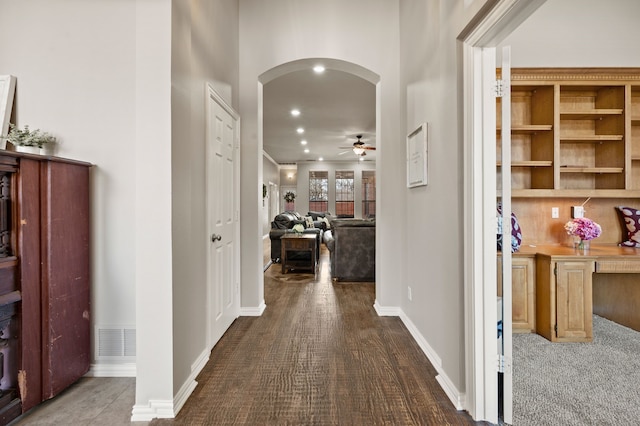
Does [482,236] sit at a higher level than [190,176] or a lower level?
lower

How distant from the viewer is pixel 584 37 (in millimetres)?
3109

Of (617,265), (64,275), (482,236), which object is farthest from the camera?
(617,265)

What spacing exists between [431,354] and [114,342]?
232cm

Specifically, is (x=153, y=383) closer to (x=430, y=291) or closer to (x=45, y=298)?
(x=45, y=298)

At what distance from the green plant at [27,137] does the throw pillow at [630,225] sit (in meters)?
5.09

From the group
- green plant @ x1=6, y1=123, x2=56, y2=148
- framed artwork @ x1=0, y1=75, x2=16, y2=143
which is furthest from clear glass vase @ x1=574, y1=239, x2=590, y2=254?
framed artwork @ x1=0, y1=75, x2=16, y2=143

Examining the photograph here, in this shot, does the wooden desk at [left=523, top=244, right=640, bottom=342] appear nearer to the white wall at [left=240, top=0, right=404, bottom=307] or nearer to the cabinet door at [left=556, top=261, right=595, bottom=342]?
the cabinet door at [left=556, top=261, right=595, bottom=342]

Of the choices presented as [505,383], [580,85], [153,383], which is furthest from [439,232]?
[580,85]

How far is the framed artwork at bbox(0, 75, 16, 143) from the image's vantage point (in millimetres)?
2137

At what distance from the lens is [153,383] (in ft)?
A: 5.70

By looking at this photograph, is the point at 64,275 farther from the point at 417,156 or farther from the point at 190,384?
the point at 417,156

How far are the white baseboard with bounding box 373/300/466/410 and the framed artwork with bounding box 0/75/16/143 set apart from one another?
135 inches

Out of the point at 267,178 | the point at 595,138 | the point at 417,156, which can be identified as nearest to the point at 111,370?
the point at 417,156

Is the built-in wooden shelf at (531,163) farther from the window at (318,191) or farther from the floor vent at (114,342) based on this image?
the window at (318,191)
